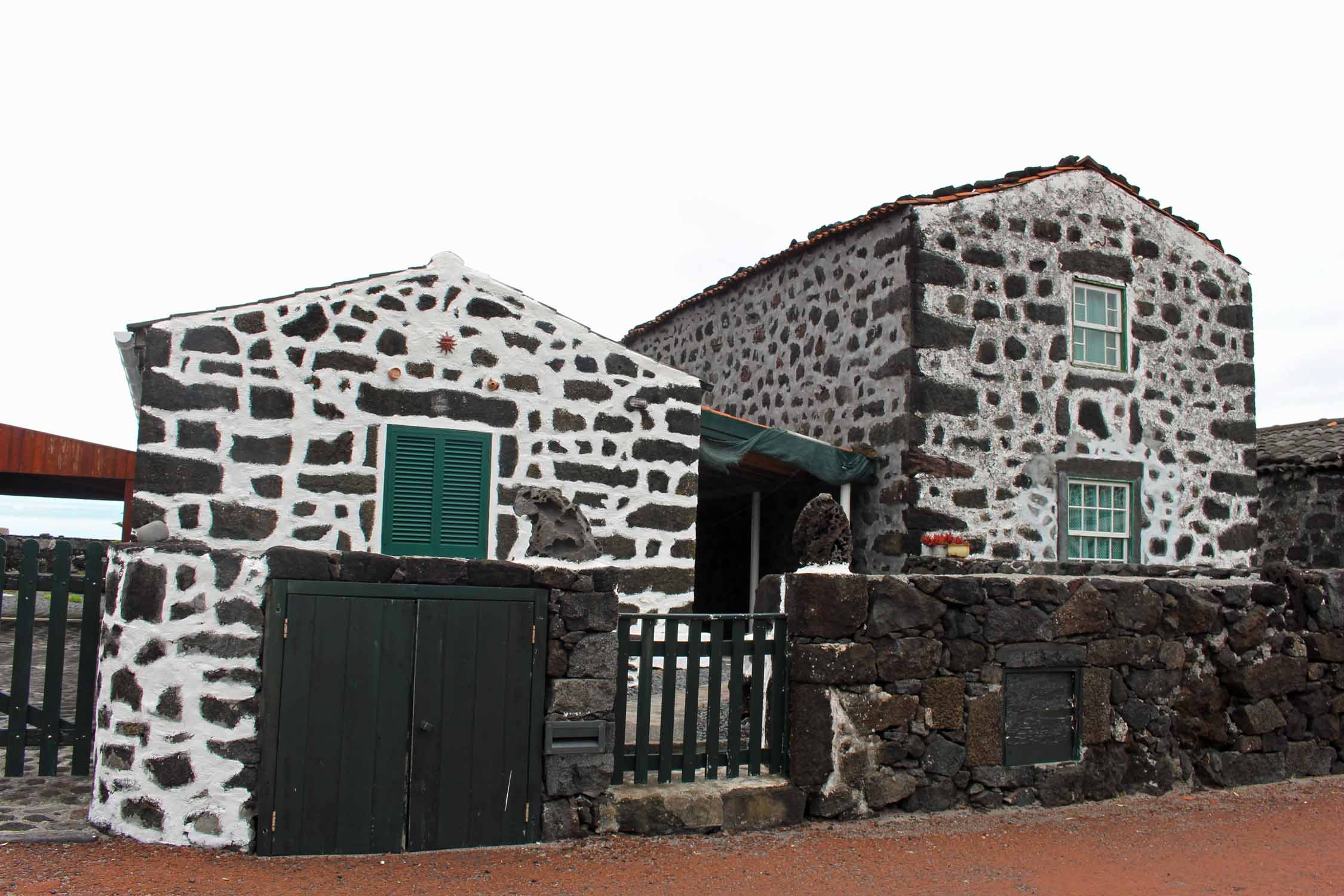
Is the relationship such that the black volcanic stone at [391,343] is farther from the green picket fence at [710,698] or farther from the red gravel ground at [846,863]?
the red gravel ground at [846,863]

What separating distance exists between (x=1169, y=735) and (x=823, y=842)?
295 cm

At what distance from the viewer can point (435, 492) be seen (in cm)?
882

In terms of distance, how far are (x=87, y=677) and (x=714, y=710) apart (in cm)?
352

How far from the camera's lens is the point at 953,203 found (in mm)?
11492

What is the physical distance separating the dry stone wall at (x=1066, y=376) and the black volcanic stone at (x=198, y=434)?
21.3 feet

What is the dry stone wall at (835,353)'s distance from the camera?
1134 cm

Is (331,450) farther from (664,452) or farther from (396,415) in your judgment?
(664,452)

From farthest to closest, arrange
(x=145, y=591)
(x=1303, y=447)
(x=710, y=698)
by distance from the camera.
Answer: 1. (x=1303, y=447)
2. (x=710, y=698)
3. (x=145, y=591)

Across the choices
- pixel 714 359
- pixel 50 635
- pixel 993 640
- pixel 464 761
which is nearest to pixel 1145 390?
pixel 714 359

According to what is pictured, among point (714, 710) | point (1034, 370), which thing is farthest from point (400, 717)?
point (1034, 370)

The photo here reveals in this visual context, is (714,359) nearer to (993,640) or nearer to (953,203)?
(953,203)

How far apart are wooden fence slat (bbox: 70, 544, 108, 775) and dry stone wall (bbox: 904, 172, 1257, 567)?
742 cm

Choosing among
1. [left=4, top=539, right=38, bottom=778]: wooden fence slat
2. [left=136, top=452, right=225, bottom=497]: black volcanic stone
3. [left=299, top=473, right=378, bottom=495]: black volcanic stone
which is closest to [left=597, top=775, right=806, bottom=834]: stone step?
[left=4, top=539, right=38, bottom=778]: wooden fence slat

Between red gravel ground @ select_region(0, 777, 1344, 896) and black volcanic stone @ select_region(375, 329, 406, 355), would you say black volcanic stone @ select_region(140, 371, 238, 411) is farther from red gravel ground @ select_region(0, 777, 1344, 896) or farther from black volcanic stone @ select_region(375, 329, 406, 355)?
red gravel ground @ select_region(0, 777, 1344, 896)
